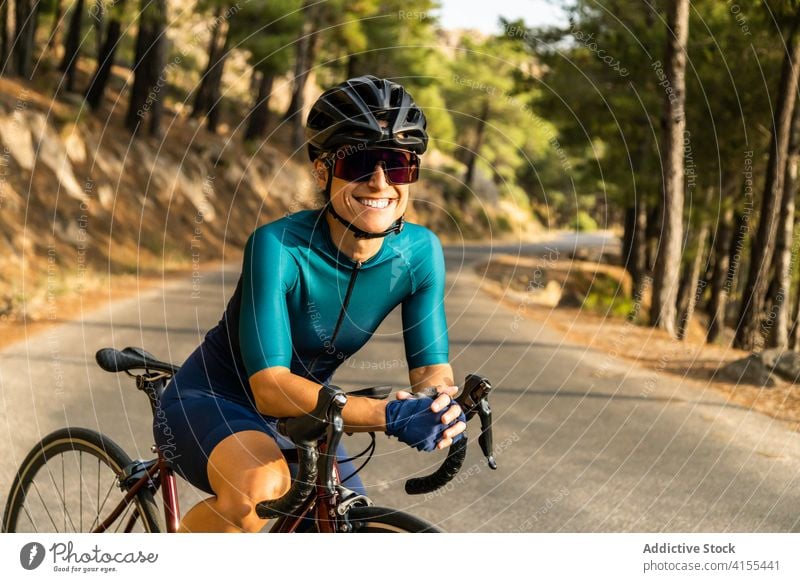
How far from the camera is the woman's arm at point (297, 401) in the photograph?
2.86 meters

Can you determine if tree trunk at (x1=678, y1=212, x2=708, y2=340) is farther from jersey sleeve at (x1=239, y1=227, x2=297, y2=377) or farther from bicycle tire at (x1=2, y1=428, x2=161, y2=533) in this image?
jersey sleeve at (x1=239, y1=227, x2=297, y2=377)

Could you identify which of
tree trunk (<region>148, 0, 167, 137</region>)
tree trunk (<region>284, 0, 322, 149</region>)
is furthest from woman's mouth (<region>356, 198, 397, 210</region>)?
tree trunk (<region>284, 0, 322, 149</region>)

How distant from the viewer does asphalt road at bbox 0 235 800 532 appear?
6.47m

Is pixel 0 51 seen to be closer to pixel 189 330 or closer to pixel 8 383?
pixel 189 330

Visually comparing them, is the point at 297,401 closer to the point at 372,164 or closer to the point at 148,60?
the point at 372,164

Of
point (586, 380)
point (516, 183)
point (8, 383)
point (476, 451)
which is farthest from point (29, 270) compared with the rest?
point (516, 183)

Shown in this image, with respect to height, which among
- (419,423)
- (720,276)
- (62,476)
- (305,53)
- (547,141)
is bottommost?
(720,276)

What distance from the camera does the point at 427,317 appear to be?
3.37 meters

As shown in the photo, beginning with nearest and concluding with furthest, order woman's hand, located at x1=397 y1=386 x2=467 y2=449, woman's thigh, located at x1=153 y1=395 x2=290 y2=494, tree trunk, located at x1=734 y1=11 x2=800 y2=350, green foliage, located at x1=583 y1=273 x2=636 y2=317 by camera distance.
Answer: woman's hand, located at x1=397 y1=386 x2=467 y2=449 → woman's thigh, located at x1=153 y1=395 x2=290 y2=494 → tree trunk, located at x1=734 y1=11 x2=800 y2=350 → green foliage, located at x1=583 y1=273 x2=636 y2=317

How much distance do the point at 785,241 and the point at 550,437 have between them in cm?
1233

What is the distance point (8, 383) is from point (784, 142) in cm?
1266

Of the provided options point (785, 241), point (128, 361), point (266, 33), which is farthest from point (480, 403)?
point (266, 33)

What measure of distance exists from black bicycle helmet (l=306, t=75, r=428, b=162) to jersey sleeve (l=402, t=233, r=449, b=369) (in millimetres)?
370
